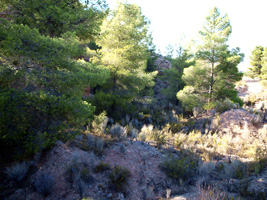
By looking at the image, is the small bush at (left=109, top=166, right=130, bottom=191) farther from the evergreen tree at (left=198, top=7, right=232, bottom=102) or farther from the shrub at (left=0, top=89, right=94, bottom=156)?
the evergreen tree at (left=198, top=7, right=232, bottom=102)

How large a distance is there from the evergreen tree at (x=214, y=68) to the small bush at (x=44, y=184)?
37.6 feet

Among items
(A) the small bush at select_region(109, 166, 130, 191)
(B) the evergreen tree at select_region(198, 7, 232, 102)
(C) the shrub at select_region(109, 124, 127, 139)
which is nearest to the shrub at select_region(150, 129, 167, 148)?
(C) the shrub at select_region(109, 124, 127, 139)

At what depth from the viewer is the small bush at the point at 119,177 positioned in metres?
4.72

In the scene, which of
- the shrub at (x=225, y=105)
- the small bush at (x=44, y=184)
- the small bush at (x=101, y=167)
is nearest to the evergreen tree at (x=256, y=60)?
the shrub at (x=225, y=105)

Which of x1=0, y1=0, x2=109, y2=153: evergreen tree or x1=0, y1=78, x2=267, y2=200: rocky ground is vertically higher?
x1=0, y1=0, x2=109, y2=153: evergreen tree

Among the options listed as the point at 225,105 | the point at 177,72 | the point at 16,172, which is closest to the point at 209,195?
the point at 16,172

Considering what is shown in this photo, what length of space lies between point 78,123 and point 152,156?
3.12 metres

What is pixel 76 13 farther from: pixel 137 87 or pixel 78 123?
pixel 137 87

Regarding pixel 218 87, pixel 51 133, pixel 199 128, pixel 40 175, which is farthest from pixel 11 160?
pixel 218 87

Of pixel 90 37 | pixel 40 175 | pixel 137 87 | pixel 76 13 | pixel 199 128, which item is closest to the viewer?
pixel 40 175

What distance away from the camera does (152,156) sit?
6484mm

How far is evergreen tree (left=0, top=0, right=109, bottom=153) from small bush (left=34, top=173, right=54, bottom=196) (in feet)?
2.70

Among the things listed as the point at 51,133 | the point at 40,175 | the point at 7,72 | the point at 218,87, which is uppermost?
the point at 218,87

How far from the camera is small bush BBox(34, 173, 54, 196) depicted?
4.08 metres
